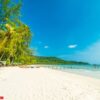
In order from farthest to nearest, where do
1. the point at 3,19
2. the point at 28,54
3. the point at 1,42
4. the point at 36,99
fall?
1. the point at 28,54
2. the point at 1,42
3. the point at 3,19
4. the point at 36,99

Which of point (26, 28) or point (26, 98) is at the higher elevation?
point (26, 28)

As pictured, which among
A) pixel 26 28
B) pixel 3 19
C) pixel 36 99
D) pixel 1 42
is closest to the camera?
pixel 36 99

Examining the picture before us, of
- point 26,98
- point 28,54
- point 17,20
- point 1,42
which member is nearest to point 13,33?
point 1,42

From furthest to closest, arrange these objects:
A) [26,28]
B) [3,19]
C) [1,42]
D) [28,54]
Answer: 1. [28,54]
2. [26,28]
3. [1,42]
4. [3,19]

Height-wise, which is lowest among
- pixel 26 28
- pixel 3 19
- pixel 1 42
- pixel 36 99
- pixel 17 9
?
pixel 36 99

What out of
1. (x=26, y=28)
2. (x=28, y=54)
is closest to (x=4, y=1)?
(x=26, y=28)

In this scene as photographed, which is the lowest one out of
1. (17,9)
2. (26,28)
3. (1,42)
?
(1,42)

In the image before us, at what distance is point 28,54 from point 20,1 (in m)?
30.7

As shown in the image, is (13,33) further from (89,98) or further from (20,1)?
(89,98)

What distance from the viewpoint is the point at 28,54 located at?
51.8 m

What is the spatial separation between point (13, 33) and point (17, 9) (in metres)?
4.93

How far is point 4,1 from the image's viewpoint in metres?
21.4

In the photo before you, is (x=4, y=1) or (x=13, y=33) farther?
(x=13, y=33)

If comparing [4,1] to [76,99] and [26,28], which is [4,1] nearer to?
[76,99]
